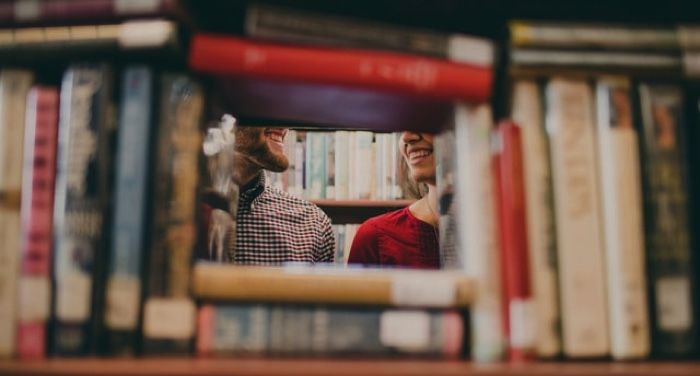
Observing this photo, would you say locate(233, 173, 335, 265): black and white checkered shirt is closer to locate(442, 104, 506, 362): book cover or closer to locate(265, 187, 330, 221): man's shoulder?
locate(265, 187, 330, 221): man's shoulder

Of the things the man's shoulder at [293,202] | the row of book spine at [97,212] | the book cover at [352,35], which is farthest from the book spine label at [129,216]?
the man's shoulder at [293,202]

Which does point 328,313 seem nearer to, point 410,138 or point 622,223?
point 622,223

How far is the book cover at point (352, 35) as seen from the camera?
540 millimetres

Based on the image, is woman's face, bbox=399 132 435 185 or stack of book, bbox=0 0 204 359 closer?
stack of book, bbox=0 0 204 359

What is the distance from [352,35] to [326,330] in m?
0.29

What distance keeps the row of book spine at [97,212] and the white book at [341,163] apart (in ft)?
5.00

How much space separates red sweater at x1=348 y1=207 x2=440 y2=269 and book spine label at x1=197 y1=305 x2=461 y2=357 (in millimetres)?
912

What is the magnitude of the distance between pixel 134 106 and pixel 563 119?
40cm

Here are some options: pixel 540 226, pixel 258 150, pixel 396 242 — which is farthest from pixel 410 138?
pixel 540 226

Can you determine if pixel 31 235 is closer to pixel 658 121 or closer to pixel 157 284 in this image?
pixel 157 284

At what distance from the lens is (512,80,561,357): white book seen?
1.71 feet

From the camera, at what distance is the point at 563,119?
55 centimetres

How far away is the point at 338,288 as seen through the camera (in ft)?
1.76

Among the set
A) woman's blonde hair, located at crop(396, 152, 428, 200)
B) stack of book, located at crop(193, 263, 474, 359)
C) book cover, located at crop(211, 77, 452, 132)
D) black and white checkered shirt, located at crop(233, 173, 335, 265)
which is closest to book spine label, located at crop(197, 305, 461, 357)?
stack of book, located at crop(193, 263, 474, 359)
